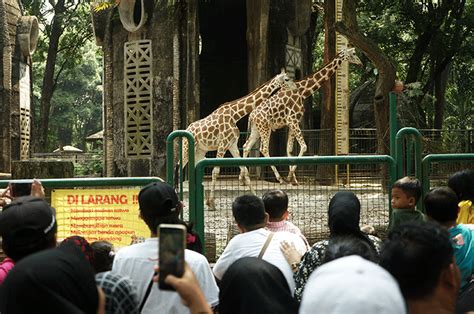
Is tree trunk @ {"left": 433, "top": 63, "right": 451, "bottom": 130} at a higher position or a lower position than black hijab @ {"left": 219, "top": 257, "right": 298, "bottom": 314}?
higher

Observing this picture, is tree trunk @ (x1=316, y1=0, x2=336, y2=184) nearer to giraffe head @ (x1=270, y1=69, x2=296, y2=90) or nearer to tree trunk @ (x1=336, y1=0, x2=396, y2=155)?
giraffe head @ (x1=270, y1=69, x2=296, y2=90)

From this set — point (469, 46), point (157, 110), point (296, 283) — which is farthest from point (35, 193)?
point (469, 46)

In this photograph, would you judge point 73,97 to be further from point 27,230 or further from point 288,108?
point 27,230

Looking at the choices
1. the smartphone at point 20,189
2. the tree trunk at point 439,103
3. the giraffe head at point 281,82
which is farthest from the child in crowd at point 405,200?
the tree trunk at point 439,103

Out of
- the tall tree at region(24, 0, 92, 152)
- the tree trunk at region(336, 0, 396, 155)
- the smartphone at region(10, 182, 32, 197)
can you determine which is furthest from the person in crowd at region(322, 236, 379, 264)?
the tall tree at region(24, 0, 92, 152)

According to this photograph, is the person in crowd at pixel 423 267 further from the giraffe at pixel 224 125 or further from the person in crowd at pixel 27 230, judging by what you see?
the giraffe at pixel 224 125

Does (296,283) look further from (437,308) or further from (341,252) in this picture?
(437,308)

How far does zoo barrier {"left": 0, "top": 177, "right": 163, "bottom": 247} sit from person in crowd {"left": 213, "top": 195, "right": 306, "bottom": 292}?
194 centimetres

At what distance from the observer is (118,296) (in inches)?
115

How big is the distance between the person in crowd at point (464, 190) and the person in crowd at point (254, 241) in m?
1.36

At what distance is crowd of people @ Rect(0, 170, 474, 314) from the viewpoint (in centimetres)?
213

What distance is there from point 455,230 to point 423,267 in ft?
6.06

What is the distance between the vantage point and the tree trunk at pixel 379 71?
12.1 meters

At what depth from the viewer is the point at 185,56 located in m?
16.1
